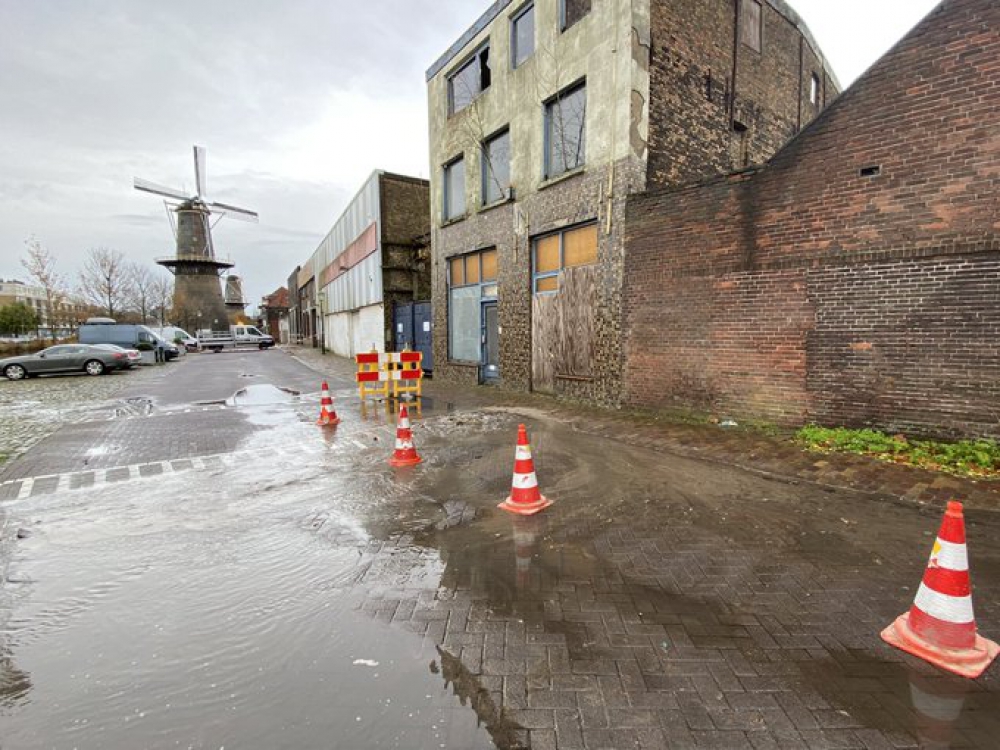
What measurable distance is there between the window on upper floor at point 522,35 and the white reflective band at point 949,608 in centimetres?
1218

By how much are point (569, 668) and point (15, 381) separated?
2245 cm

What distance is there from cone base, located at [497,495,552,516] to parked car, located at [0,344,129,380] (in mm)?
21116

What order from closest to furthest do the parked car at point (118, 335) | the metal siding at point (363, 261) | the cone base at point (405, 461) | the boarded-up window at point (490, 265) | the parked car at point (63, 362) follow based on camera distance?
the cone base at point (405, 461) → the boarded-up window at point (490, 265) → the parked car at point (63, 362) → the metal siding at point (363, 261) → the parked car at point (118, 335)

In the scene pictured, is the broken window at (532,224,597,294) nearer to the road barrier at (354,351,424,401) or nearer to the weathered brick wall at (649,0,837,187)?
the weathered brick wall at (649,0,837,187)

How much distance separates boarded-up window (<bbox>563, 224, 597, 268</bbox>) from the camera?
9.99 m

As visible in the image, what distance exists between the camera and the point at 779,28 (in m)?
12.0

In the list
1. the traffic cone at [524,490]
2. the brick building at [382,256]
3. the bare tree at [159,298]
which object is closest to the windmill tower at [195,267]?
the bare tree at [159,298]

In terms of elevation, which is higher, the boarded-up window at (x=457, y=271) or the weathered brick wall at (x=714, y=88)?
the weathered brick wall at (x=714, y=88)

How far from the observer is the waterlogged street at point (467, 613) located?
2182mm

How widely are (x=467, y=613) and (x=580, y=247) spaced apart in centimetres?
854

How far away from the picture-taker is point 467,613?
3.02 meters

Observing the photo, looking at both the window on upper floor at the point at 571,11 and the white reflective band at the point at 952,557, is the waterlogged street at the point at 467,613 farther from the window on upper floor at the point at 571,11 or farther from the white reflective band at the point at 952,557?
the window on upper floor at the point at 571,11

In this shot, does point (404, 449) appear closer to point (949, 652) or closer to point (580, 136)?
point (949, 652)

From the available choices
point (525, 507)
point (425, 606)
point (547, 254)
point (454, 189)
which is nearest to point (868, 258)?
point (525, 507)
